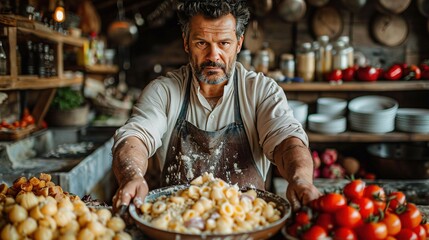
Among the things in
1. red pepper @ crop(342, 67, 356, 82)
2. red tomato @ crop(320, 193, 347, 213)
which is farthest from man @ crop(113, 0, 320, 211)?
red pepper @ crop(342, 67, 356, 82)

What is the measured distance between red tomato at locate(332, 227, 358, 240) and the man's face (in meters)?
1.22

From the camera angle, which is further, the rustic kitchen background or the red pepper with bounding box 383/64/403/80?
the red pepper with bounding box 383/64/403/80

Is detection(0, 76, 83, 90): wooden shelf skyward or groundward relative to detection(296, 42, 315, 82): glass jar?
groundward

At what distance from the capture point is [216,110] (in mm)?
2594

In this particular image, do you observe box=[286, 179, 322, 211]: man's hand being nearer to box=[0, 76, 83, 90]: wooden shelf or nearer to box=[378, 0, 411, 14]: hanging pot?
box=[0, 76, 83, 90]: wooden shelf

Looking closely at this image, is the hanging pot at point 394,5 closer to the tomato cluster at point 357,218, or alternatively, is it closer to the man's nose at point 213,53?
the man's nose at point 213,53

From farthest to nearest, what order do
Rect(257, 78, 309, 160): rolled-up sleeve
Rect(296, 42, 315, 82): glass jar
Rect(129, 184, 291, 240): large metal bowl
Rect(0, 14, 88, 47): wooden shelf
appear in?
1. Rect(296, 42, 315, 82): glass jar
2. Rect(0, 14, 88, 47): wooden shelf
3. Rect(257, 78, 309, 160): rolled-up sleeve
4. Rect(129, 184, 291, 240): large metal bowl

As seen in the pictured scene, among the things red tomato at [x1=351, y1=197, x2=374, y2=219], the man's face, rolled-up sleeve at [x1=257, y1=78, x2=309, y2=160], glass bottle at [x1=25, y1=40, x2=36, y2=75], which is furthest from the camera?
glass bottle at [x1=25, y1=40, x2=36, y2=75]

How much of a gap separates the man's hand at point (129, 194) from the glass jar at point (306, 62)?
3478 mm

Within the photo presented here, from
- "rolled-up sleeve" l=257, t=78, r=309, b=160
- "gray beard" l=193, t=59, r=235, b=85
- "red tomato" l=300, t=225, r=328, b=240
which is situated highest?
"gray beard" l=193, t=59, r=235, b=85

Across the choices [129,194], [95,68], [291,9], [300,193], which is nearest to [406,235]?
[300,193]

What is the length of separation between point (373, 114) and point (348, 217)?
3489 millimetres

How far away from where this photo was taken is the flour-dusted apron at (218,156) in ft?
8.35

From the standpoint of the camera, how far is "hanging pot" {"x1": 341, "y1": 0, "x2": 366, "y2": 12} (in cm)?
543
